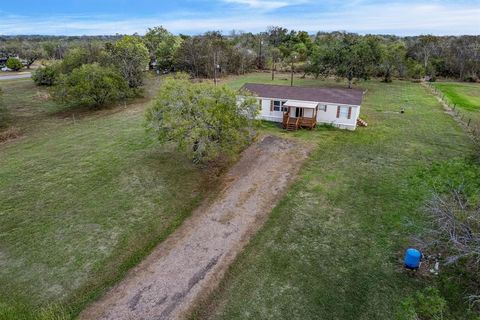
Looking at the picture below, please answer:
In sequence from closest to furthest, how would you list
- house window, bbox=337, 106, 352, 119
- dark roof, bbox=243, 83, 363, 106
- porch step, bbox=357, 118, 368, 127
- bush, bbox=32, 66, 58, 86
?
house window, bbox=337, 106, 352, 119, dark roof, bbox=243, 83, 363, 106, porch step, bbox=357, 118, 368, 127, bush, bbox=32, 66, 58, 86

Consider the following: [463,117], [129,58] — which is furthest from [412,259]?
[129,58]

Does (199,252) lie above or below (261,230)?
below

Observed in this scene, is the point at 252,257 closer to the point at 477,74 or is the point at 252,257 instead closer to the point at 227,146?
the point at 227,146

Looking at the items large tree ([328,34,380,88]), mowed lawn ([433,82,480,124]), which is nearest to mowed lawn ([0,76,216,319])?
mowed lawn ([433,82,480,124])

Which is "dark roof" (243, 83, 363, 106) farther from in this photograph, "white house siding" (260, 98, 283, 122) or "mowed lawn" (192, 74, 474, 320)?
"mowed lawn" (192, 74, 474, 320)

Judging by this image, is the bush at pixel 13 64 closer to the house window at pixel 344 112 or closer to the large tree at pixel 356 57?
the large tree at pixel 356 57

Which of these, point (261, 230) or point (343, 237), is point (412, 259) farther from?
point (261, 230)

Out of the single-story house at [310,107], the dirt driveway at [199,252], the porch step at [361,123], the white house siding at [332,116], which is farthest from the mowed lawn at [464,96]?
the dirt driveway at [199,252]

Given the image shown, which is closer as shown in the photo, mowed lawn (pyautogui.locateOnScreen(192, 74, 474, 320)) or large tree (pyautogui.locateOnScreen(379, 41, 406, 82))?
mowed lawn (pyautogui.locateOnScreen(192, 74, 474, 320))
